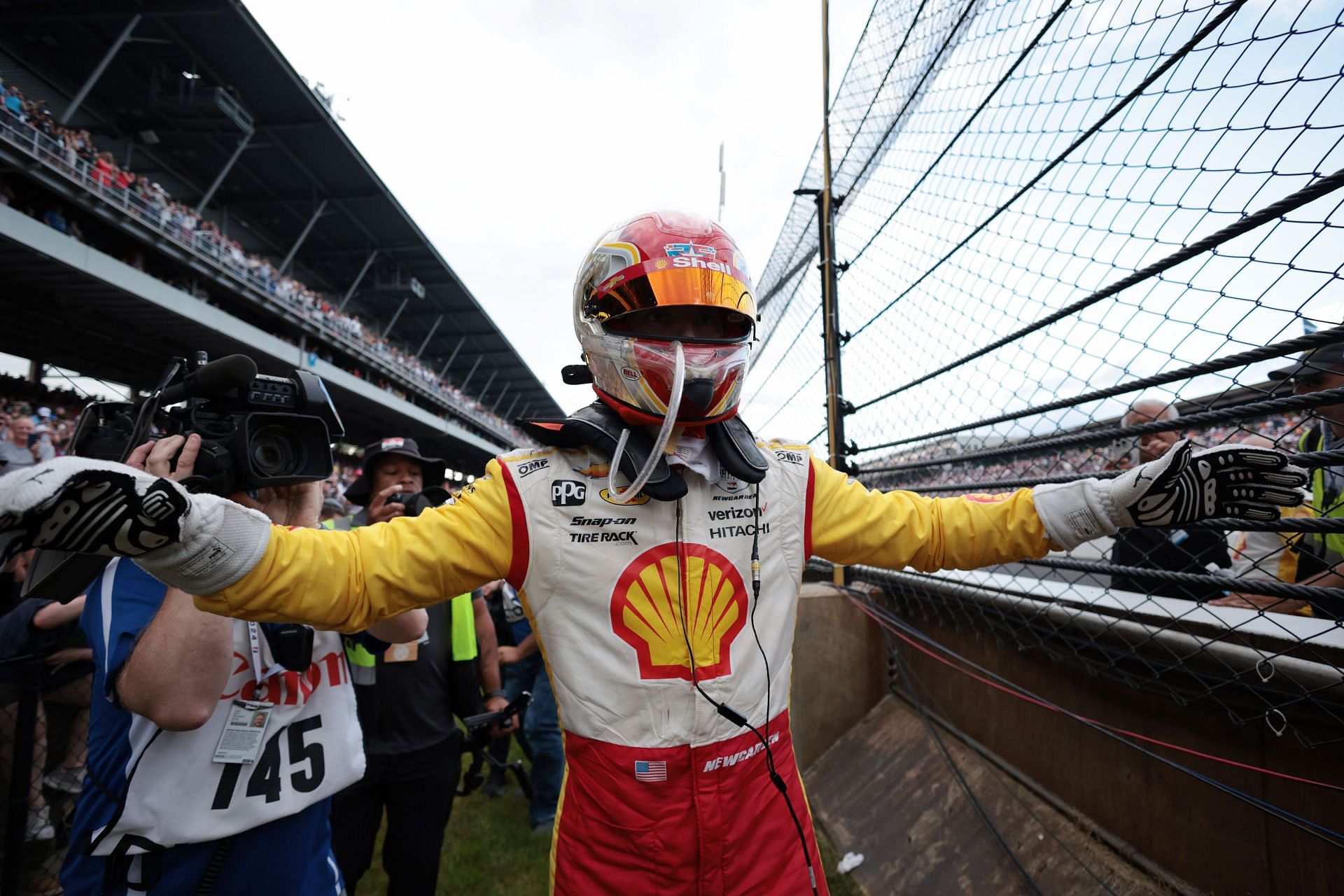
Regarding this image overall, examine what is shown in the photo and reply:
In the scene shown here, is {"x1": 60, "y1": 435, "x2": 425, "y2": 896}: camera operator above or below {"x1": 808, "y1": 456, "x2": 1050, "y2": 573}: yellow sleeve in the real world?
below

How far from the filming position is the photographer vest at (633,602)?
1493 millimetres

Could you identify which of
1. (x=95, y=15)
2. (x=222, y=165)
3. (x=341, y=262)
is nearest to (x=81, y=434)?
(x=95, y=15)

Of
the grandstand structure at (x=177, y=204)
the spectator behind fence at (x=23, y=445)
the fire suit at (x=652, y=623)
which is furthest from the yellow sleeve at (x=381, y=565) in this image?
the grandstand structure at (x=177, y=204)

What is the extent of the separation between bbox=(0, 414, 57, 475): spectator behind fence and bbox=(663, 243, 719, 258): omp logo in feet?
24.5

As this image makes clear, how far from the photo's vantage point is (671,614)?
1521 mm

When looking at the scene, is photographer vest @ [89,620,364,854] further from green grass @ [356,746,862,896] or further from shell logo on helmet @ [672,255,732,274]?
green grass @ [356,746,862,896]

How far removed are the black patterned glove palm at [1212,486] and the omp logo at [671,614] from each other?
100 centimetres

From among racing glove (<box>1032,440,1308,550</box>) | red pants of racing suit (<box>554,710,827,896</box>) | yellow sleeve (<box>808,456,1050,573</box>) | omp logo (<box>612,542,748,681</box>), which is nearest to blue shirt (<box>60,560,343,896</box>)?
red pants of racing suit (<box>554,710,827,896</box>)

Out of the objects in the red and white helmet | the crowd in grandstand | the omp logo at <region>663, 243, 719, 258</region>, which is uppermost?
the crowd in grandstand

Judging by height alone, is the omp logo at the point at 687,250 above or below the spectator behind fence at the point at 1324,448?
above

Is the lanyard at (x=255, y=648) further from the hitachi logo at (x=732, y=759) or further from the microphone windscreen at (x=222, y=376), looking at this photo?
the hitachi logo at (x=732, y=759)

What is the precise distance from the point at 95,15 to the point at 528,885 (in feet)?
65.3

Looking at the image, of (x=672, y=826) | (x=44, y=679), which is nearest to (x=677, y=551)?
(x=672, y=826)

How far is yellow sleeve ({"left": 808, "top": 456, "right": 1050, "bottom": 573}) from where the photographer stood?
1.61m
